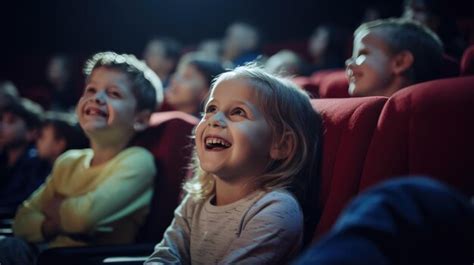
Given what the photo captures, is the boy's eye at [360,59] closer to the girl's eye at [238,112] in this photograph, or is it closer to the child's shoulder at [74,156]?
the girl's eye at [238,112]

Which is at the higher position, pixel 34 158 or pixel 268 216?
pixel 268 216

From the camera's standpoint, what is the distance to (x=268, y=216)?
0.94 metres

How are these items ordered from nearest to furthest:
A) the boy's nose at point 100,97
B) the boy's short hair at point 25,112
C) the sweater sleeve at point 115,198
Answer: the sweater sleeve at point 115,198, the boy's nose at point 100,97, the boy's short hair at point 25,112

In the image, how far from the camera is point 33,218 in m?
1.45

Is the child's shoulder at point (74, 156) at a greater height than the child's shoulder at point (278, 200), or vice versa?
the child's shoulder at point (278, 200)

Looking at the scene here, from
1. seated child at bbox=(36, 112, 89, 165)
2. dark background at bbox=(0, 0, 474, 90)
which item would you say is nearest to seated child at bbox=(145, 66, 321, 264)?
seated child at bbox=(36, 112, 89, 165)

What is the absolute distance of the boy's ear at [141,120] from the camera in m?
1.54

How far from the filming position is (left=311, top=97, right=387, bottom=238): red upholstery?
0.94 metres

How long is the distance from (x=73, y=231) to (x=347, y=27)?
314cm

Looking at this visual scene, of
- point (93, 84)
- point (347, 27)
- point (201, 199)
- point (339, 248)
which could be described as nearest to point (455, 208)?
point (339, 248)

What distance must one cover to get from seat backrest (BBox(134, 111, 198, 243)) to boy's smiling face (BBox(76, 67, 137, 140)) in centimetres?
10

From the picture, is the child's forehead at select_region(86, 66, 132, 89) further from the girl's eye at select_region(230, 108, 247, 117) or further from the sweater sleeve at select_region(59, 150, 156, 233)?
the girl's eye at select_region(230, 108, 247, 117)

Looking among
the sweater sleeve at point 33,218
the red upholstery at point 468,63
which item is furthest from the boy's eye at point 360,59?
the sweater sleeve at point 33,218

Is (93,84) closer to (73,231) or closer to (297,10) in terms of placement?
(73,231)
